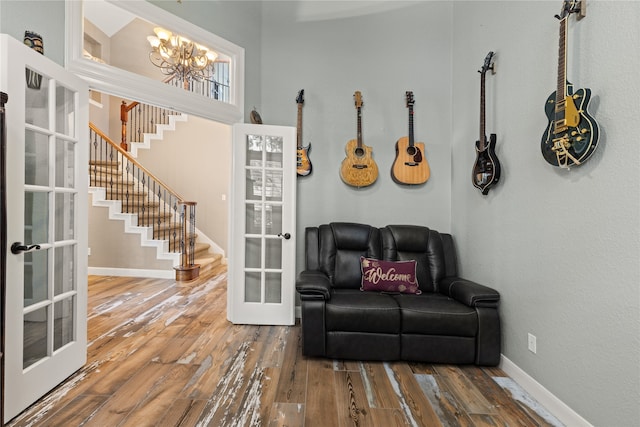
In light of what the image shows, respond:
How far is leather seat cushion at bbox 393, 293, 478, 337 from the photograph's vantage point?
2.42m

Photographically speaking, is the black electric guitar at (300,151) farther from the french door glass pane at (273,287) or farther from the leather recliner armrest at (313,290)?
the leather recliner armrest at (313,290)

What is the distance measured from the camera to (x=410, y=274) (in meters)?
2.97

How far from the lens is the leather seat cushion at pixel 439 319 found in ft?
7.95

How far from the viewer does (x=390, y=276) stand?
2.96 metres

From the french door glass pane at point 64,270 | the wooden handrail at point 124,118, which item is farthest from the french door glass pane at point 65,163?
the wooden handrail at point 124,118

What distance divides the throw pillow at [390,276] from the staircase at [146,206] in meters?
3.46

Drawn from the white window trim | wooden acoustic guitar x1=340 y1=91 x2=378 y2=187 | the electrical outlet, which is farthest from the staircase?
the electrical outlet

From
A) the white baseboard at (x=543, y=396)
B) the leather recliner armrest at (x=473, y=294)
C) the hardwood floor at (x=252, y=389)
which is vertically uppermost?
the leather recliner armrest at (x=473, y=294)

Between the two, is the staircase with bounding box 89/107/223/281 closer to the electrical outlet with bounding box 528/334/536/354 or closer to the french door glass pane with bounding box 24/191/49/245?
the french door glass pane with bounding box 24/191/49/245

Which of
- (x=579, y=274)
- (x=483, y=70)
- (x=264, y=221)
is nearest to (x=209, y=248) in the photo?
(x=264, y=221)

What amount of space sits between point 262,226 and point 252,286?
640 mm

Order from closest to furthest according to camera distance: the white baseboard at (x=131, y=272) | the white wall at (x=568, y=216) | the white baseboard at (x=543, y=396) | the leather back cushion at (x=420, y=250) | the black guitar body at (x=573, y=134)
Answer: the white wall at (x=568, y=216), the black guitar body at (x=573, y=134), the white baseboard at (x=543, y=396), the leather back cushion at (x=420, y=250), the white baseboard at (x=131, y=272)

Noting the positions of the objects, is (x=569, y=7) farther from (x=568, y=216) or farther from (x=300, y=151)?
(x=300, y=151)

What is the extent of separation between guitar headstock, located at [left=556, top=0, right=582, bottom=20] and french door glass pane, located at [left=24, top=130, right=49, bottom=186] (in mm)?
3132
